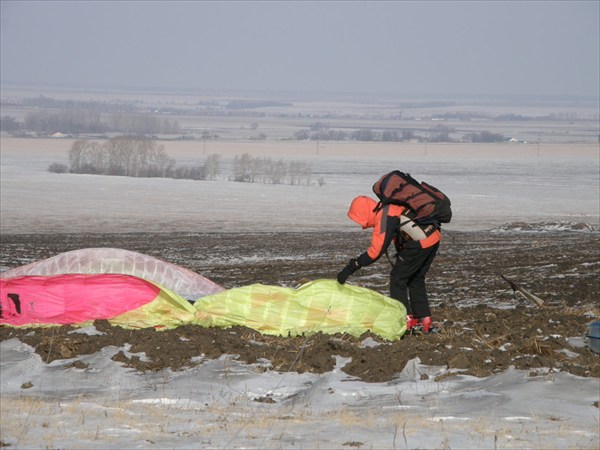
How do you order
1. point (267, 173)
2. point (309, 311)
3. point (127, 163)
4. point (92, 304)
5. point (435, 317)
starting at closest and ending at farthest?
1. point (309, 311)
2. point (92, 304)
3. point (435, 317)
4. point (267, 173)
5. point (127, 163)

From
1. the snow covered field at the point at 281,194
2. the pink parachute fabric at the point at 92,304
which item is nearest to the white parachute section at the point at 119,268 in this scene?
the pink parachute fabric at the point at 92,304

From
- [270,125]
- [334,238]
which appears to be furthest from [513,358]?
[270,125]

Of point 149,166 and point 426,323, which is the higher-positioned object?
point 426,323

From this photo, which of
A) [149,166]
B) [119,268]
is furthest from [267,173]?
[119,268]

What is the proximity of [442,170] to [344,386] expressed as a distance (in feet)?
241

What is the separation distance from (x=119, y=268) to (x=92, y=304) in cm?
183

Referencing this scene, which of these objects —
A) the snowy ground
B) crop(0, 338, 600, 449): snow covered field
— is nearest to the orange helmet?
the snowy ground

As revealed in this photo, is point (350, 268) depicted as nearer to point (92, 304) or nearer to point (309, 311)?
point (309, 311)

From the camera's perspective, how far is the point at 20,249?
23.8 m

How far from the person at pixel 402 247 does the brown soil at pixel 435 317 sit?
0.38 m

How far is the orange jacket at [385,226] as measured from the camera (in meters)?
9.23

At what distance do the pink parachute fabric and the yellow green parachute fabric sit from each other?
0.36 m

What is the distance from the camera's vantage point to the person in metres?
9.26

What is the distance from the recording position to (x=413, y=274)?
31.8 feet
